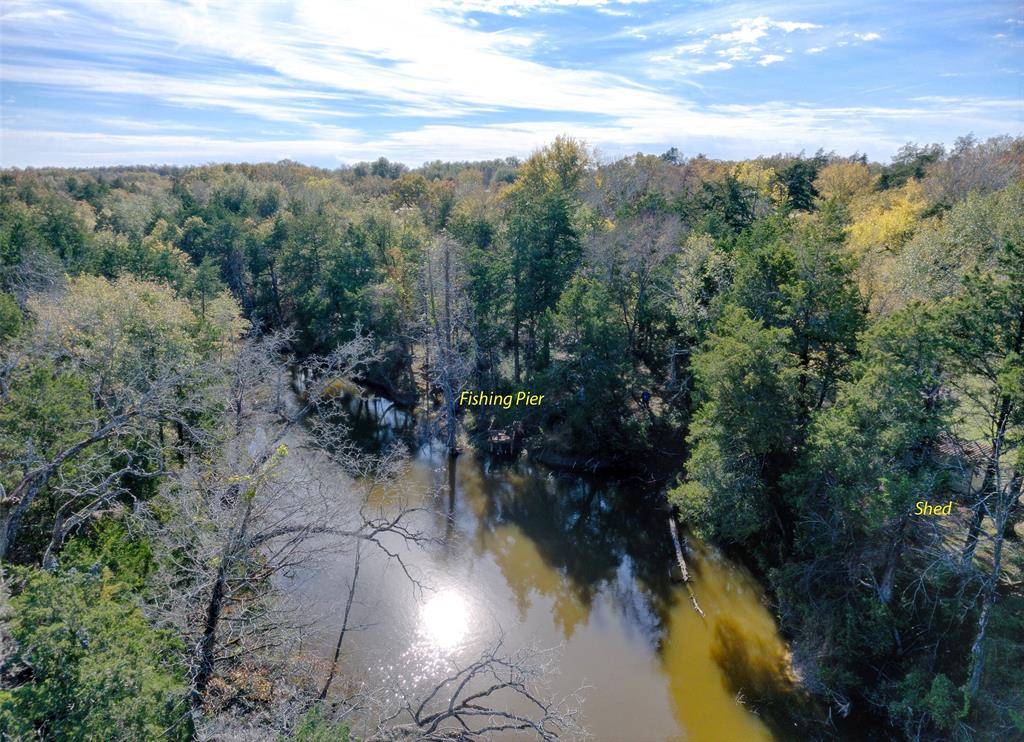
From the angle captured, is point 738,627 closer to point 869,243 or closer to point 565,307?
point 565,307

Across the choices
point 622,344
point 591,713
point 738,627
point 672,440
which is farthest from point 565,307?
point 591,713

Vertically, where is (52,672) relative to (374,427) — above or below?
above

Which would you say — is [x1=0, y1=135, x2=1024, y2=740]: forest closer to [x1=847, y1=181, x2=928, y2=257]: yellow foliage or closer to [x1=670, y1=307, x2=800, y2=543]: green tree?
[x1=670, y1=307, x2=800, y2=543]: green tree

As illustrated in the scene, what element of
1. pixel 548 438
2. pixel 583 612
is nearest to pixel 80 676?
pixel 583 612

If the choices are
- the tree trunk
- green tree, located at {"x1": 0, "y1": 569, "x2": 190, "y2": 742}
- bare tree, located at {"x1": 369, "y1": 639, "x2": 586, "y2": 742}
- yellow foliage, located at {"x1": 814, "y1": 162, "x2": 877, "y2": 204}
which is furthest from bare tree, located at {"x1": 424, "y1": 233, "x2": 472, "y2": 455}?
yellow foliage, located at {"x1": 814, "y1": 162, "x2": 877, "y2": 204}

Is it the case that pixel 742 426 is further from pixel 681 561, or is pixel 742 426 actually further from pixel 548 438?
pixel 548 438

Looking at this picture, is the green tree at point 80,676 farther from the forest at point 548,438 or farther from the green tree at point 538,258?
the green tree at point 538,258
